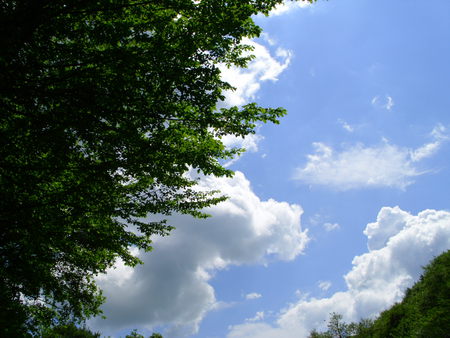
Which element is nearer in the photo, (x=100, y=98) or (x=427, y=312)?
(x=100, y=98)

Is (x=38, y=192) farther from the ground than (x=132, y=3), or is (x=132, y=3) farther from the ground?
(x=132, y=3)

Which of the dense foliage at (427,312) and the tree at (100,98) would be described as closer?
the tree at (100,98)

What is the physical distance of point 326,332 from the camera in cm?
6109

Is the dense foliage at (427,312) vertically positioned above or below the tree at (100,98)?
below

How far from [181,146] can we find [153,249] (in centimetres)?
640

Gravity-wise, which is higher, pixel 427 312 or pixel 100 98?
pixel 100 98

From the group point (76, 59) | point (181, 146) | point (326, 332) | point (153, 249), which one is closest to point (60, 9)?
point (76, 59)

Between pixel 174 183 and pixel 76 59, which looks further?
pixel 174 183

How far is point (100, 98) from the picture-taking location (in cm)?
472

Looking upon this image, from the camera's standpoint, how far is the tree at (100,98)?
4871 mm

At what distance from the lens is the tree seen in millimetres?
4871

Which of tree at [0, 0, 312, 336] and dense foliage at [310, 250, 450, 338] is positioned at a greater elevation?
tree at [0, 0, 312, 336]

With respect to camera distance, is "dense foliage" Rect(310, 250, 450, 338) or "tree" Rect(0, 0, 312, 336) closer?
"tree" Rect(0, 0, 312, 336)

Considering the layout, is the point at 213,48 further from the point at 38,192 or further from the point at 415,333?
the point at 415,333
